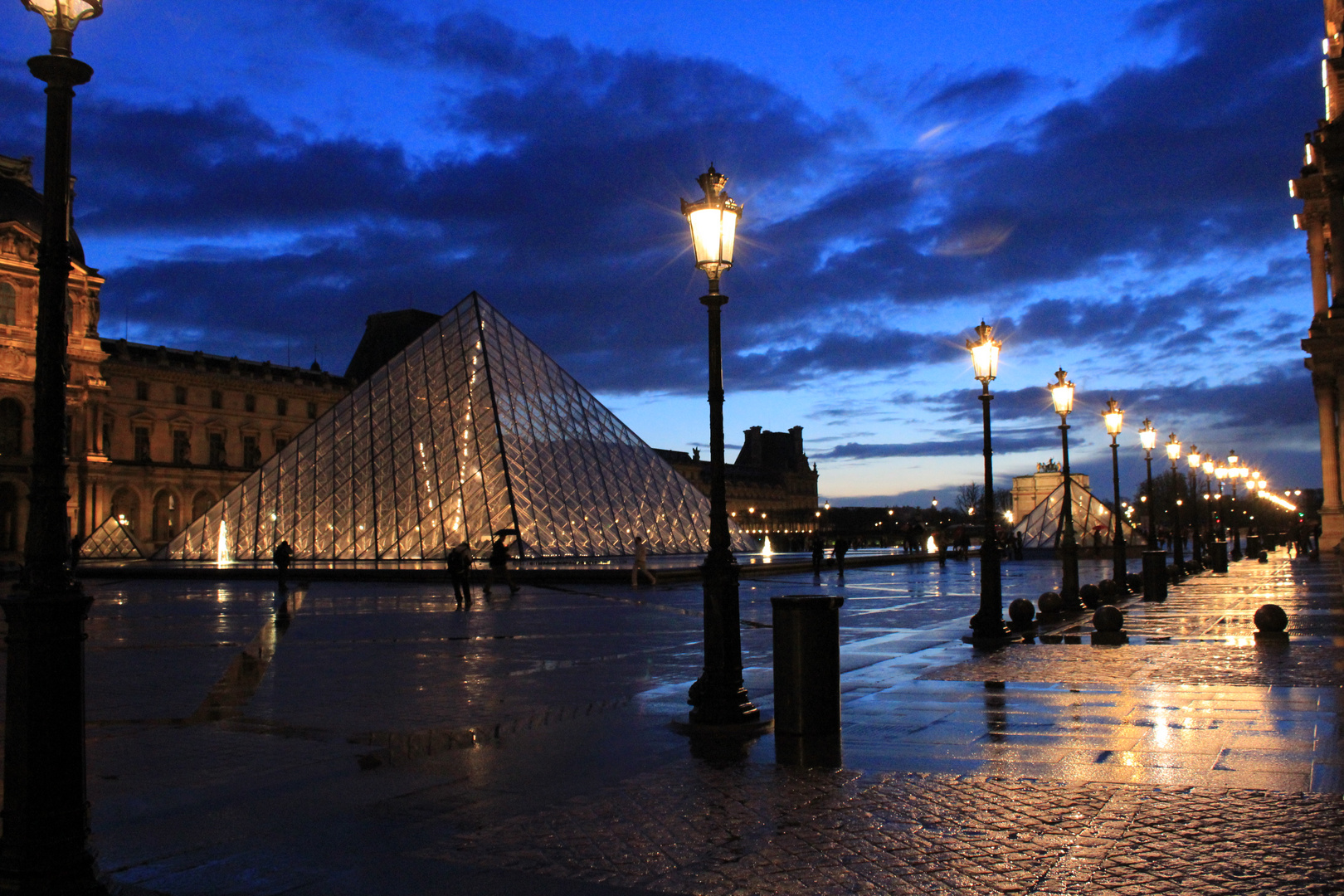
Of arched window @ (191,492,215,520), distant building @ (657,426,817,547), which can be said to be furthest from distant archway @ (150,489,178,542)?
distant building @ (657,426,817,547)

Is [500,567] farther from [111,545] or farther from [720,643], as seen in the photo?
[111,545]

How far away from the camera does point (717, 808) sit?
4930 millimetres

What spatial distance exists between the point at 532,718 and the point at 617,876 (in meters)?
3.41

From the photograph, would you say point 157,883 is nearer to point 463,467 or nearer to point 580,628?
point 580,628

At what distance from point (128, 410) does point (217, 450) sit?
275 inches

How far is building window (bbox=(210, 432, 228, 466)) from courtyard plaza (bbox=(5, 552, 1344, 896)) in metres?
69.1

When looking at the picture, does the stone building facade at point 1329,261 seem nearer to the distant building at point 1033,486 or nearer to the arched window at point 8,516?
the distant building at point 1033,486

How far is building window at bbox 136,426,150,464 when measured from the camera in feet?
235

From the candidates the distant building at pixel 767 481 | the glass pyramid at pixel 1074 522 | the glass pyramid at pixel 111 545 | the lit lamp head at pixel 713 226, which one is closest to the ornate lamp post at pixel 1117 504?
the lit lamp head at pixel 713 226

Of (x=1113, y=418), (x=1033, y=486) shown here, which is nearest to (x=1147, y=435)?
(x=1113, y=418)

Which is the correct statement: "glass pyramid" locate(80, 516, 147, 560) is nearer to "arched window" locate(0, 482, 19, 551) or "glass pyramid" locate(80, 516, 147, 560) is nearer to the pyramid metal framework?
the pyramid metal framework

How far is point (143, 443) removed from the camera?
72000mm

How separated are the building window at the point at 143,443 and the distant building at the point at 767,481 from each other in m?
50.7

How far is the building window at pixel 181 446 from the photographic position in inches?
2899
